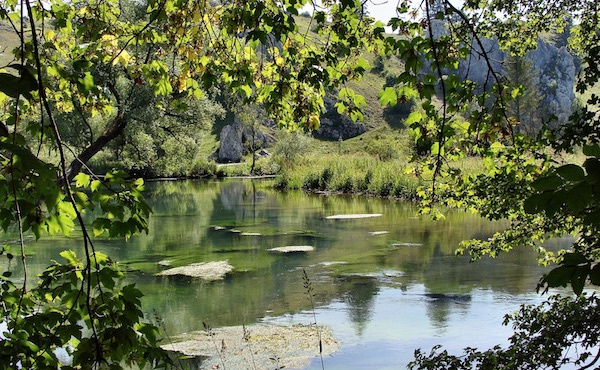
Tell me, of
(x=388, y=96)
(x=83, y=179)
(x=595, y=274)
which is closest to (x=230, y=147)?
(x=388, y=96)

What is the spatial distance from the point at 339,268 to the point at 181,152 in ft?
44.0

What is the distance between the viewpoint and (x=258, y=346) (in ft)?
26.5

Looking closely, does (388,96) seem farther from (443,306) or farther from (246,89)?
(443,306)

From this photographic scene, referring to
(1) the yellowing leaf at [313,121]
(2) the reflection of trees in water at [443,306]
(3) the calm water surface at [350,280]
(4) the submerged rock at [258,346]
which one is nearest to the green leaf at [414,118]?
(1) the yellowing leaf at [313,121]

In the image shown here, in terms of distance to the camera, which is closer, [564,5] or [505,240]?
[505,240]

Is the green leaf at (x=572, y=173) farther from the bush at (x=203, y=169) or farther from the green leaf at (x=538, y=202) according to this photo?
the bush at (x=203, y=169)

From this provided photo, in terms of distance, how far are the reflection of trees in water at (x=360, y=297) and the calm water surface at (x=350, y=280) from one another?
Result: 0.06 ft

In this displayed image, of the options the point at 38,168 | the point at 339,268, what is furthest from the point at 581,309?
the point at 339,268

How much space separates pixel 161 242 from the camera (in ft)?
55.0

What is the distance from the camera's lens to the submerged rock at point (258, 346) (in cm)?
756

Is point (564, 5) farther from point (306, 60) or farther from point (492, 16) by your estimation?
point (306, 60)

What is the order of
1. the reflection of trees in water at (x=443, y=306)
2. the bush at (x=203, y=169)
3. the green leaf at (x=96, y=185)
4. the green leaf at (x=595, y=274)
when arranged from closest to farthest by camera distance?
the green leaf at (x=595, y=274) → the green leaf at (x=96, y=185) → the reflection of trees in water at (x=443, y=306) → the bush at (x=203, y=169)

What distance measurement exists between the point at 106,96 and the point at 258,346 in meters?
4.84

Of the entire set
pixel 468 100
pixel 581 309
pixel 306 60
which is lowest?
pixel 581 309
